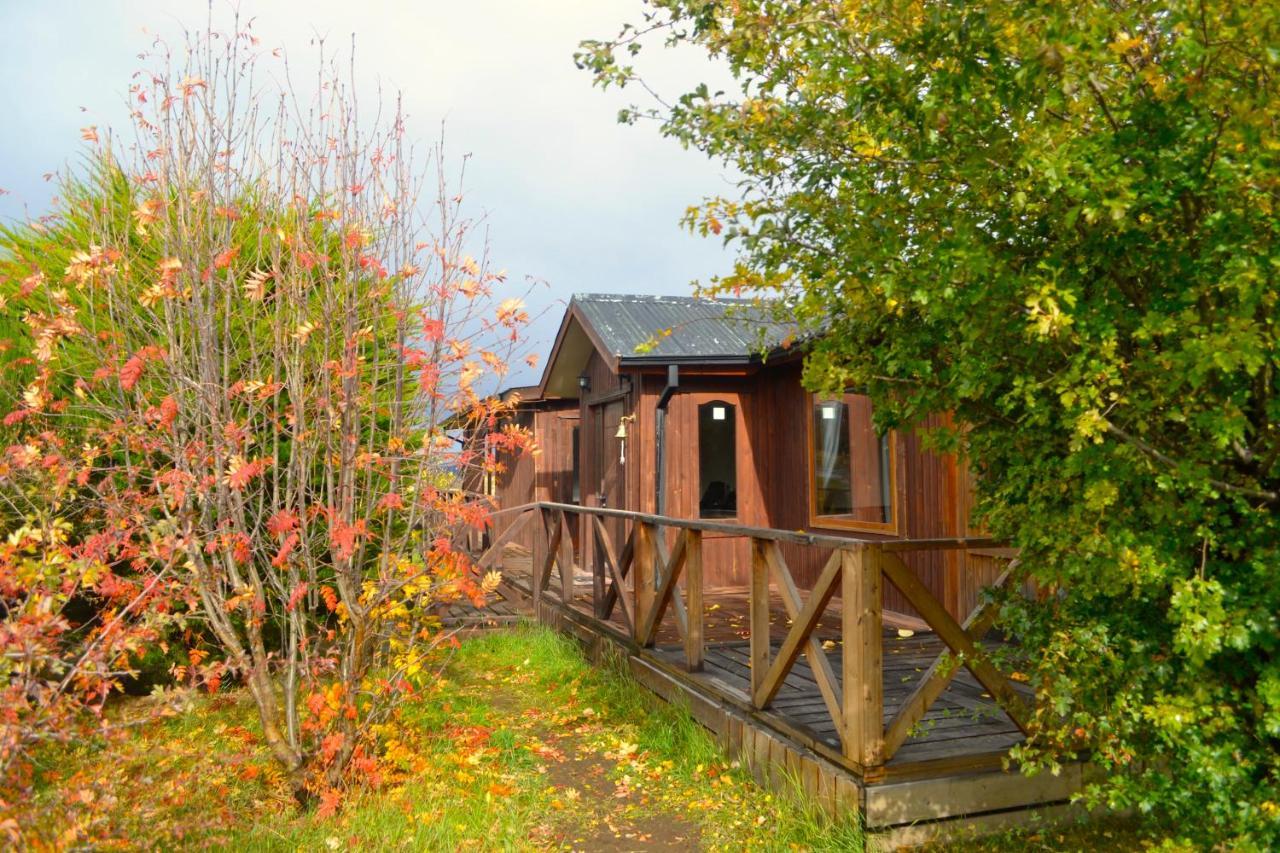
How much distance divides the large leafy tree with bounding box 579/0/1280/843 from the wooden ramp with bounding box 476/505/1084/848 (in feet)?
2.52

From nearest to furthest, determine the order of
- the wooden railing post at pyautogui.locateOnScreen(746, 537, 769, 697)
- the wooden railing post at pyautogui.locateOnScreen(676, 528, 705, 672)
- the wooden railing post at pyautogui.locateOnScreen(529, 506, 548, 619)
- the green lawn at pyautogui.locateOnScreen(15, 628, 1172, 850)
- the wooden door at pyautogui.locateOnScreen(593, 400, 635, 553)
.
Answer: the green lawn at pyautogui.locateOnScreen(15, 628, 1172, 850) → the wooden railing post at pyautogui.locateOnScreen(746, 537, 769, 697) → the wooden railing post at pyautogui.locateOnScreen(676, 528, 705, 672) → the wooden railing post at pyautogui.locateOnScreen(529, 506, 548, 619) → the wooden door at pyautogui.locateOnScreen(593, 400, 635, 553)

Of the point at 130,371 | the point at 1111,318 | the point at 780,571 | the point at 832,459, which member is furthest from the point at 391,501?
the point at 832,459

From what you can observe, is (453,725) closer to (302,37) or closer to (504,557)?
(302,37)

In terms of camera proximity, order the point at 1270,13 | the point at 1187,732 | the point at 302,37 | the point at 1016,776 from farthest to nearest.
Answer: the point at 302,37, the point at 1016,776, the point at 1187,732, the point at 1270,13

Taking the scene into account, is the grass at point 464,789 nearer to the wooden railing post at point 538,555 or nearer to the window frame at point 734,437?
the wooden railing post at point 538,555

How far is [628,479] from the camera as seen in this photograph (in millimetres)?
10281

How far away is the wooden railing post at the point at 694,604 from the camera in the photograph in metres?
5.63

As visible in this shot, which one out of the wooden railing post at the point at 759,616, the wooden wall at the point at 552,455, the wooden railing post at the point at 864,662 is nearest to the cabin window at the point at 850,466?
the wooden railing post at the point at 759,616

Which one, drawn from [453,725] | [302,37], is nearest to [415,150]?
[302,37]

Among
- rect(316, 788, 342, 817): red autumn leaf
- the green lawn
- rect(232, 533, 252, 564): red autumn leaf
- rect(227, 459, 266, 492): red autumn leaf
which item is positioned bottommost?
the green lawn

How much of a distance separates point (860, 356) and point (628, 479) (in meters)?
6.85

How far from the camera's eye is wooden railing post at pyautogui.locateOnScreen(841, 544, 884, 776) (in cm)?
389

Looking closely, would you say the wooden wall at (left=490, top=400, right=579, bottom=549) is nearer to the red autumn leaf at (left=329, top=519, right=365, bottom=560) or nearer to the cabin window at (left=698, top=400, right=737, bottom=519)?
the cabin window at (left=698, top=400, right=737, bottom=519)

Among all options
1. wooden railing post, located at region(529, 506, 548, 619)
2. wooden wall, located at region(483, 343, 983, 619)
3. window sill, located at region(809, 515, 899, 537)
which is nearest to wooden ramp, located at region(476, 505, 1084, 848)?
window sill, located at region(809, 515, 899, 537)
